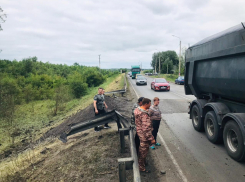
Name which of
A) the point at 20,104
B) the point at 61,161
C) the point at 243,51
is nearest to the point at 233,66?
the point at 243,51

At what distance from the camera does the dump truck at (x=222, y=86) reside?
14.7ft

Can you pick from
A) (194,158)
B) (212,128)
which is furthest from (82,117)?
(194,158)

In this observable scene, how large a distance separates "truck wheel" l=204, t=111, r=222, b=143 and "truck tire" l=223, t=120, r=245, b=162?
0.45 m

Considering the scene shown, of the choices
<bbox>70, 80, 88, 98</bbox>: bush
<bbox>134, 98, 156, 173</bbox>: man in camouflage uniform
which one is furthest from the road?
<bbox>70, 80, 88, 98</bbox>: bush

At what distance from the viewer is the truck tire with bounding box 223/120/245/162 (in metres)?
4.39

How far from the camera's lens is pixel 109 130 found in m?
7.41

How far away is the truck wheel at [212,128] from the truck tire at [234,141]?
450mm

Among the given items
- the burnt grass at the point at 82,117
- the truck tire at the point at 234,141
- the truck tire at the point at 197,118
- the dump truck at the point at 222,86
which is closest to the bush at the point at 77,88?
the burnt grass at the point at 82,117

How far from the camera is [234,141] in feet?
15.8

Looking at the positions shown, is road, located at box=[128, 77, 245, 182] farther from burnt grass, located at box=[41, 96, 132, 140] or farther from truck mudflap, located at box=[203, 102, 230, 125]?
burnt grass, located at box=[41, 96, 132, 140]

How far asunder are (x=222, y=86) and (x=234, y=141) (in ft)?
5.09

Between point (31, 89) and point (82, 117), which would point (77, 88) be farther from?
point (82, 117)

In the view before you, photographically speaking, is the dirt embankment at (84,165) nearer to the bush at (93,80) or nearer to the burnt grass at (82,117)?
the burnt grass at (82,117)

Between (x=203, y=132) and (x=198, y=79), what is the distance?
6.59 ft
